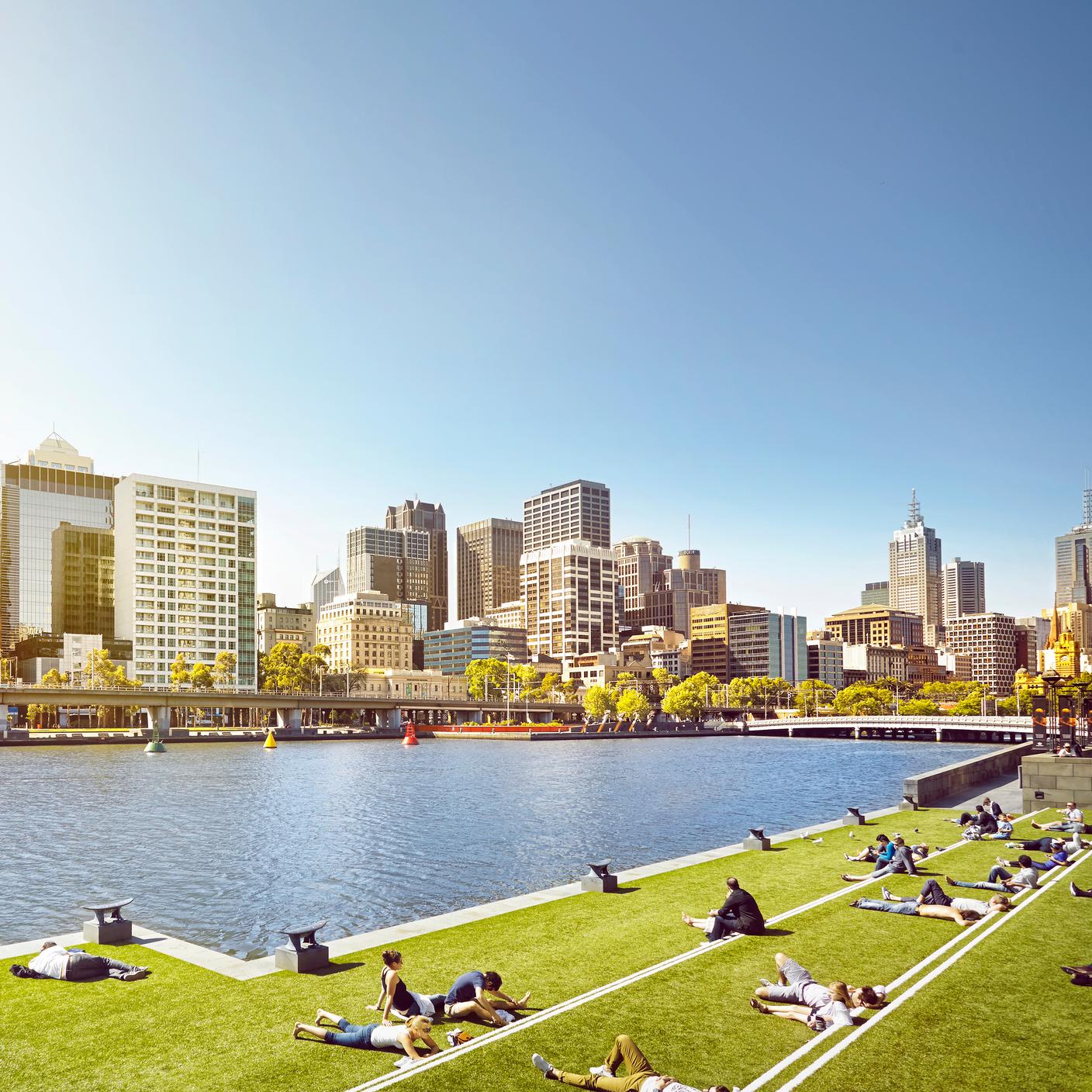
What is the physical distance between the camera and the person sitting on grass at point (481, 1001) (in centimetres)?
1761

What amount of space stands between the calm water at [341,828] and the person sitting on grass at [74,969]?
7.80 meters

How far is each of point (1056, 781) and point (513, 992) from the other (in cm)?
3879

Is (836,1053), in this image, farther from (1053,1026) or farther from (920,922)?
(920,922)

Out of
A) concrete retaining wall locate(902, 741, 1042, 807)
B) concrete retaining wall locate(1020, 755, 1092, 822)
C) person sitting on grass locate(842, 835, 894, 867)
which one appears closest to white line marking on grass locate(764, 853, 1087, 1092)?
person sitting on grass locate(842, 835, 894, 867)

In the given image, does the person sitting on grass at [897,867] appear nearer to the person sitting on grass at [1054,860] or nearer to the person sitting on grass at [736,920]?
the person sitting on grass at [1054,860]

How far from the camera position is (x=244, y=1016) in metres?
18.3

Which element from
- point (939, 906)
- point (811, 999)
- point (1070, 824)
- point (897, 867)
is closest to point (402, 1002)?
point (811, 999)

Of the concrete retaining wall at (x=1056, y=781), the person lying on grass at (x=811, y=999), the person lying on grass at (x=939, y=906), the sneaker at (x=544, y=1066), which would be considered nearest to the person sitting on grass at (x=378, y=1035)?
the sneaker at (x=544, y=1066)

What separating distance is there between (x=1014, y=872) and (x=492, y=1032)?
19559 mm

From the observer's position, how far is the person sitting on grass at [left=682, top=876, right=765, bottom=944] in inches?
925

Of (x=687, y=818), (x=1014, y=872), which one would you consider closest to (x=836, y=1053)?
(x=1014, y=872)

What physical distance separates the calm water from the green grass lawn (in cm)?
850

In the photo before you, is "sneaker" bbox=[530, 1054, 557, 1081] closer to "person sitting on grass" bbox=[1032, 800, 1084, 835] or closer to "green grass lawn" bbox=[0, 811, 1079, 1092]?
"green grass lawn" bbox=[0, 811, 1079, 1092]

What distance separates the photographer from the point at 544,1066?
15.3m
